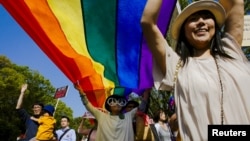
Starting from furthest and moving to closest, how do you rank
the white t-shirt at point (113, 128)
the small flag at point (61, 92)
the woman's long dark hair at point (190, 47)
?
→ the small flag at point (61, 92) < the white t-shirt at point (113, 128) < the woman's long dark hair at point (190, 47)

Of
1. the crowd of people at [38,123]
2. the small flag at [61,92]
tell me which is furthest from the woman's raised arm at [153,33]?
the small flag at [61,92]

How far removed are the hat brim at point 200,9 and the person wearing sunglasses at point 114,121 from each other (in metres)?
3.20

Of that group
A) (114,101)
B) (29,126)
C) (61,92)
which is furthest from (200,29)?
(61,92)

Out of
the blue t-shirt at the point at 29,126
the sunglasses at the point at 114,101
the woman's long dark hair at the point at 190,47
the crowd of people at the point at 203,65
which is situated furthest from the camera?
the blue t-shirt at the point at 29,126

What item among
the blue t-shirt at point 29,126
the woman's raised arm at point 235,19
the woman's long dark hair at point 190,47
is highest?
the woman's raised arm at point 235,19

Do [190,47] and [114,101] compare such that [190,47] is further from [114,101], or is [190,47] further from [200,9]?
[114,101]

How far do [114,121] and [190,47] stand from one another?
3.23m

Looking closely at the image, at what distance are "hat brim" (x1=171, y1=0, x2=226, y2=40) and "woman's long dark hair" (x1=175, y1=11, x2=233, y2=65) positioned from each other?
0.08ft

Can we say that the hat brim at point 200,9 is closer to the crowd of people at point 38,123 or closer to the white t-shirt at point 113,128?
the white t-shirt at point 113,128

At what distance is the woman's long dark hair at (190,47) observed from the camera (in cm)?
211

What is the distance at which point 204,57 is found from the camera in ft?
6.93

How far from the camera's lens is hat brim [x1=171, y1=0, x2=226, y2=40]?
2.13 meters

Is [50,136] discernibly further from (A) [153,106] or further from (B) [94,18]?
(A) [153,106]

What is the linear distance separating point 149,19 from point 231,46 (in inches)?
17.8
